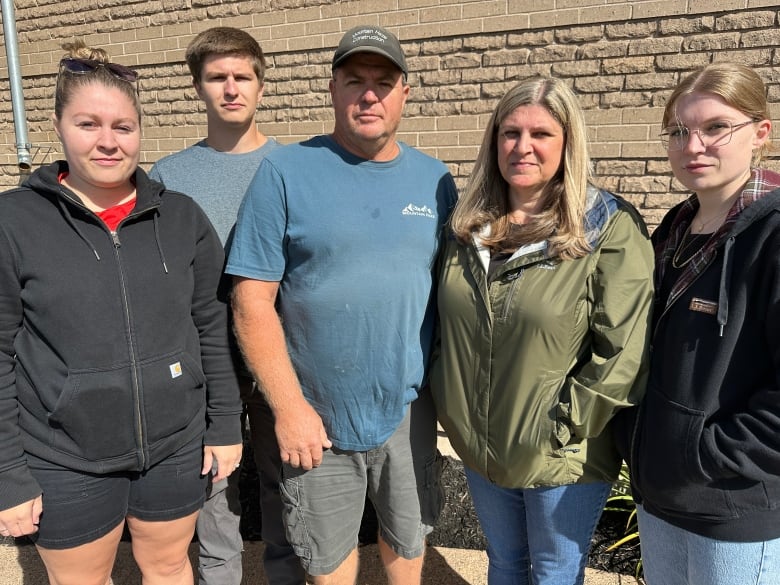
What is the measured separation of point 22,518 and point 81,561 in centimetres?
26

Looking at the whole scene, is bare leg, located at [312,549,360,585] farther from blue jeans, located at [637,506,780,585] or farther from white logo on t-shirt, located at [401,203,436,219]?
white logo on t-shirt, located at [401,203,436,219]

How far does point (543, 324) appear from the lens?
177cm

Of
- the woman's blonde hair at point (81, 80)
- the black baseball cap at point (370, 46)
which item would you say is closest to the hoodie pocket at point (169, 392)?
the woman's blonde hair at point (81, 80)

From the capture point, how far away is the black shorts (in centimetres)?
173

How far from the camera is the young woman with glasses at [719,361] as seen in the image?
4.83 feet

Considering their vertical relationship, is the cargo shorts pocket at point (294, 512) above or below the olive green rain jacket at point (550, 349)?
below

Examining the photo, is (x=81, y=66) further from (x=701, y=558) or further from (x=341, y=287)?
(x=701, y=558)

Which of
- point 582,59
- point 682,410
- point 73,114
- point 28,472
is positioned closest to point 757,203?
point 682,410

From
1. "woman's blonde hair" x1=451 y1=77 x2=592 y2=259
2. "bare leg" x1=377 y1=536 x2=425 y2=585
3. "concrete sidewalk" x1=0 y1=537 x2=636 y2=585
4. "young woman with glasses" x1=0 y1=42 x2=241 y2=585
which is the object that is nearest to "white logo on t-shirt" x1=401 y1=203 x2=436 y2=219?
"woman's blonde hair" x1=451 y1=77 x2=592 y2=259

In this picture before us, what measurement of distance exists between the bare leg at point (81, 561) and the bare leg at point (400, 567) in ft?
3.40

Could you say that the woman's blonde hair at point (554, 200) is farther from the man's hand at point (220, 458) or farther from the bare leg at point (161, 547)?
the bare leg at point (161, 547)

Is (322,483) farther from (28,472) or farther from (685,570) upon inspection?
(685,570)

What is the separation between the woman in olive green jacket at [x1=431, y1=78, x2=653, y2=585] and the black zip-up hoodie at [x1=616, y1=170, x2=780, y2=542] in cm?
13

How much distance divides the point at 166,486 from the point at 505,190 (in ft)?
5.16
